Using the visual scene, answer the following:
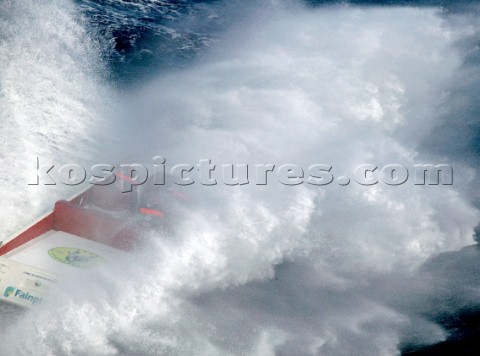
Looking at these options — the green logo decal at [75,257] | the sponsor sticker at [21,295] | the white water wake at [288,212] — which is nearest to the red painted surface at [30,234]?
the green logo decal at [75,257]

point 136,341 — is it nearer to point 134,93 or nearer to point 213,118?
point 213,118

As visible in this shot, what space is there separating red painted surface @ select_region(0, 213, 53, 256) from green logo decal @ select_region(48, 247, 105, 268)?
15.1 inches

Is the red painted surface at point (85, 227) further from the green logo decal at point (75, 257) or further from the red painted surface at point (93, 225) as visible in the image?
the green logo decal at point (75, 257)

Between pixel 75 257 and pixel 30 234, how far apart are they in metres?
0.78

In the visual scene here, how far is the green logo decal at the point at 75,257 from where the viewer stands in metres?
5.17

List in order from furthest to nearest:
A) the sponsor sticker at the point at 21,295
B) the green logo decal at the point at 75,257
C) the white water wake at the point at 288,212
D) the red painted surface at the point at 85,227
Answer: the red painted surface at the point at 85,227, the green logo decal at the point at 75,257, the sponsor sticker at the point at 21,295, the white water wake at the point at 288,212

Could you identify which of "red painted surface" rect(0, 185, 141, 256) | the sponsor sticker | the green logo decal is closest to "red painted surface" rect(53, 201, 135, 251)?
"red painted surface" rect(0, 185, 141, 256)

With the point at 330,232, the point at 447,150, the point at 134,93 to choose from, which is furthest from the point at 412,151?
the point at 134,93

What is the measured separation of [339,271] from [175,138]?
4287 mm

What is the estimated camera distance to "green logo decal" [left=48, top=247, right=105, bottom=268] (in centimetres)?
517

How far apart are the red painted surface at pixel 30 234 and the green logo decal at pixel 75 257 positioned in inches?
15.1

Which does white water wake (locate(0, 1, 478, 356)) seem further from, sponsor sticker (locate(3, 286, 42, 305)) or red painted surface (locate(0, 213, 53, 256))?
red painted surface (locate(0, 213, 53, 256))

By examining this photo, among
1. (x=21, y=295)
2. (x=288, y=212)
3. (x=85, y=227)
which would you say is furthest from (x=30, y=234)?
(x=288, y=212)

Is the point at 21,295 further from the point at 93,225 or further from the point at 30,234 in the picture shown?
the point at 93,225
